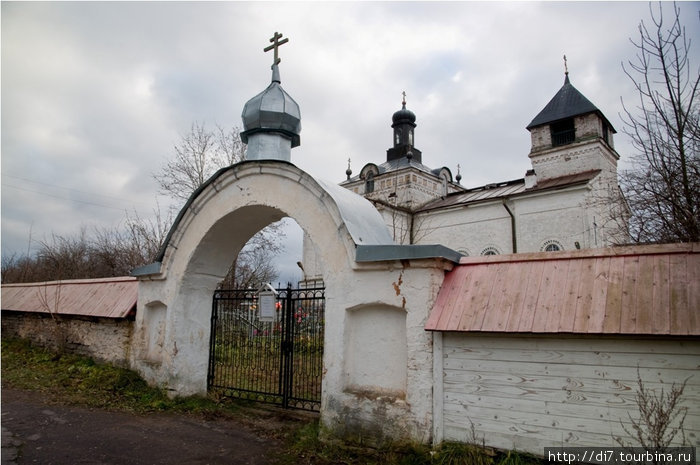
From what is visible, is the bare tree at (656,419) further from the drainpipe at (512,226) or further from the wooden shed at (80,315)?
the drainpipe at (512,226)

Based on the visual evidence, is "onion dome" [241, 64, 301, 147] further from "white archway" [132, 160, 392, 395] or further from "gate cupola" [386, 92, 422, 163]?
"gate cupola" [386, 92, 422, 163]

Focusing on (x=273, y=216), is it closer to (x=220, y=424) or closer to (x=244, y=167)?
(x=244, y=167)

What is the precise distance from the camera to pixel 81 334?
970 centimetres

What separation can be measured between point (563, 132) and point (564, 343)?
21.0 m

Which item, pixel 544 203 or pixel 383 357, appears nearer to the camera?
pixel 383 357

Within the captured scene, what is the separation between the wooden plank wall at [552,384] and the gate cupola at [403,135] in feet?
89.4

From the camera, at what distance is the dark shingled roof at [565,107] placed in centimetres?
2169

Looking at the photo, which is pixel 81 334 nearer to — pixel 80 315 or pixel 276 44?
pixel 80 315

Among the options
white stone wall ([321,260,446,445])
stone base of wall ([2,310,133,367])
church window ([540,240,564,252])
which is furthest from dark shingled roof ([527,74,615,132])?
stone base of wall ([2,310,133,367])

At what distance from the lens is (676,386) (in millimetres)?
3697

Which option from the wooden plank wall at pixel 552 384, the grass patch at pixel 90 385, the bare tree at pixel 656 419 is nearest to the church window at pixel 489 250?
the grass patch at pixel 90 385

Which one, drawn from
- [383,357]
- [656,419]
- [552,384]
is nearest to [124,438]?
[383,357]

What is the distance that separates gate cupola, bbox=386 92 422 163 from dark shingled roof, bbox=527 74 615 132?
31.0 feet

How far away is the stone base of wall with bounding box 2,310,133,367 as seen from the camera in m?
8.69
